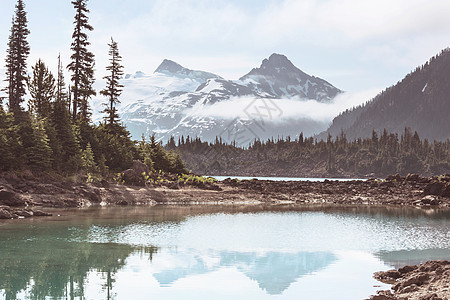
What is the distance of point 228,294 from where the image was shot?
1852 cm

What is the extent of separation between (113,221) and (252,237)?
13.4 m

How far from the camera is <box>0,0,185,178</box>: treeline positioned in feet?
173

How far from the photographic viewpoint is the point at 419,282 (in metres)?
18.0

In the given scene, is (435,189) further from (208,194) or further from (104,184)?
(104,184)

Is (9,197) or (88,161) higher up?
(88,161)

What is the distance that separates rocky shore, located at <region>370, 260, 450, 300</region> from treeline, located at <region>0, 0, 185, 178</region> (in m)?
42.4

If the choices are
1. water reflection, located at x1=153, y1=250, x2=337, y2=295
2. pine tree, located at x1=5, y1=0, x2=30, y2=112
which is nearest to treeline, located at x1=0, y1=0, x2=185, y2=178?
pine tree, located at x1=5, y1=0, x2=30, y2=112

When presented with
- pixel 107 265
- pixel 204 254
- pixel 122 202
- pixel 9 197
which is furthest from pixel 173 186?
pixel 107 265

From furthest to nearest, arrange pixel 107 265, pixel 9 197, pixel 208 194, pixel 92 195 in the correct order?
pixel 208 194 → pixel 92 195 → pixel 9 197 → pixel 107 265

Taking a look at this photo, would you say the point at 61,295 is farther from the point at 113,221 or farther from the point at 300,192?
the point at 300,192

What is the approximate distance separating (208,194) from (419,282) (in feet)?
162

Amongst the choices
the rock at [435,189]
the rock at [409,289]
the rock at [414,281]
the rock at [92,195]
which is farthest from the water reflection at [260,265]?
the rock at [435,189]

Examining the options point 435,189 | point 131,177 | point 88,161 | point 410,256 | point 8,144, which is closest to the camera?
point 410,256

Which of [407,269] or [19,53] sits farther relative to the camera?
[19,53]
